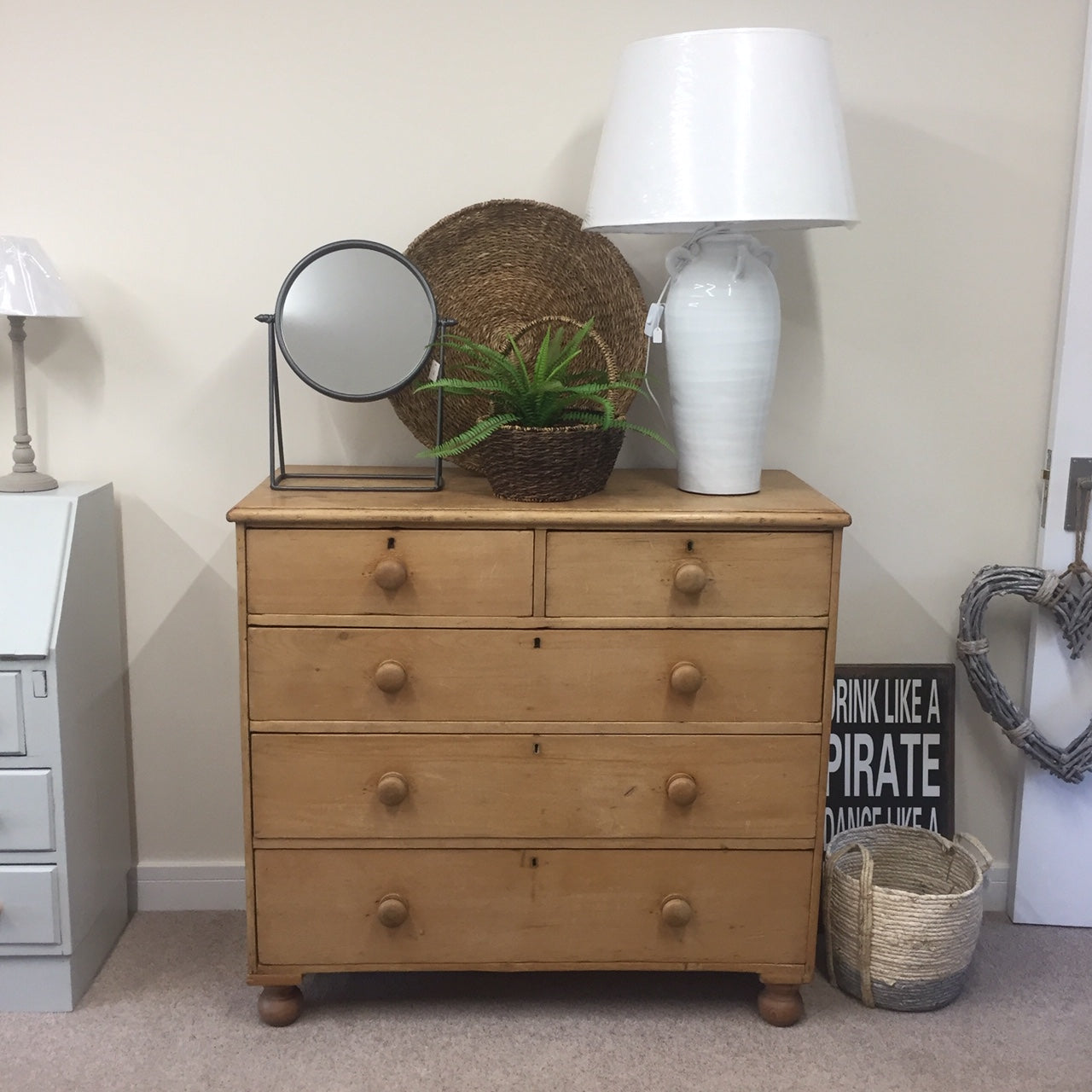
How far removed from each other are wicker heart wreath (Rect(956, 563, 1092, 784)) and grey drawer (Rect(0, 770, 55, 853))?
1.70 meters

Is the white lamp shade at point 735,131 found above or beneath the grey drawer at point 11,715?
above

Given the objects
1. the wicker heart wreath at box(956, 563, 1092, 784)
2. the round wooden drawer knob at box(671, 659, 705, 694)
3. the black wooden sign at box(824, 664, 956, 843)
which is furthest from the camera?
the black wooden sign at box(824, 664, 956, 843)

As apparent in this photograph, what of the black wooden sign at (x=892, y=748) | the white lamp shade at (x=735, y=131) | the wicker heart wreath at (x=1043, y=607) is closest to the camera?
the white lamp shade at (x=735, y=131)

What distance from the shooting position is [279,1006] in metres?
1.95

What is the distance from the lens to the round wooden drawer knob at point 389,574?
1.77 meters

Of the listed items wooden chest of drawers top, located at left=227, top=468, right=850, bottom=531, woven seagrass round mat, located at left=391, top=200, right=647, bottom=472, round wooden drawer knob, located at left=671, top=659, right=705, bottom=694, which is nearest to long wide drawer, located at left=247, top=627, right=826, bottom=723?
round wooden drawer knob, located at left=671, top=659, right=705, bottom=694

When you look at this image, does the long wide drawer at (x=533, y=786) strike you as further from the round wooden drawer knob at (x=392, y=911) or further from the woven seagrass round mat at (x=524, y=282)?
the woven seagrass round mat at (x=524, y=282)

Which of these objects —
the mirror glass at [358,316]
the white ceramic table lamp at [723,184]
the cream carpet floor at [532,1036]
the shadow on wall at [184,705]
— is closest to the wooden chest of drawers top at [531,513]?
the white ceramic table lamp at [723,184]

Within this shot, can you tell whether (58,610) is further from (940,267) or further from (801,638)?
(940,267)

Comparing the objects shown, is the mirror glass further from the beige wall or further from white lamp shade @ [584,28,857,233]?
white lamp shade @ [584,28,857,233]

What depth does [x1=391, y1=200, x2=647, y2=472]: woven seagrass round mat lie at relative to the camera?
2.05m

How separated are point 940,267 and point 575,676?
1078 mm

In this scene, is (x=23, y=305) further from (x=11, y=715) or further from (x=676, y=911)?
(x=676, y=911)

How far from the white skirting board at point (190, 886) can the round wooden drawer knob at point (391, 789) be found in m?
0.67
